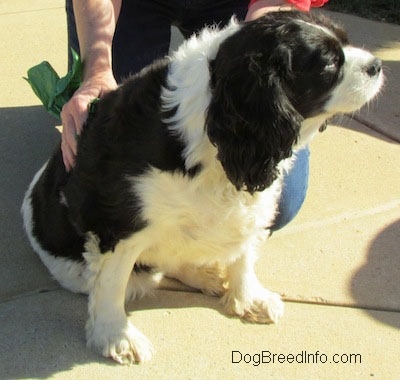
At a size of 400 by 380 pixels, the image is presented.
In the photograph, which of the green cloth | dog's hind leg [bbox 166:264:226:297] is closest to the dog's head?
dog's hind leg [bbox 166:264:226:297]

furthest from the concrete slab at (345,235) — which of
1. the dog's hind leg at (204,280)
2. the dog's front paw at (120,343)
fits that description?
the dog's front paw at (120,343)

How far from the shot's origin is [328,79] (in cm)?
251

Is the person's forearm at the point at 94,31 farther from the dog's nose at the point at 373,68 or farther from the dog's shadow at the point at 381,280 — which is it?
the dog's shadow at the point at 381,280

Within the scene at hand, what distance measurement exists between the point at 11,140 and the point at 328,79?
111 inches

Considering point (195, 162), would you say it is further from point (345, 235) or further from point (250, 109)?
point (345, 235)

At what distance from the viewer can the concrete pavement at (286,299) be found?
2975 millimetres

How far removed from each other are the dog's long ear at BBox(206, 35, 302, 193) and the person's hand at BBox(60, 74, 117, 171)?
2.47 ft

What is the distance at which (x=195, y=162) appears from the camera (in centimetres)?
265

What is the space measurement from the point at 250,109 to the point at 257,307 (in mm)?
1180

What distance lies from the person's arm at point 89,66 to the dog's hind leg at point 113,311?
0.47 m

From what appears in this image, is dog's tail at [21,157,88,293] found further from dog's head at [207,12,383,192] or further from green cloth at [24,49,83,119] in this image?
dog's head at [207,12,383,192]

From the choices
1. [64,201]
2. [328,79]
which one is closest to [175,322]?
[64,201]

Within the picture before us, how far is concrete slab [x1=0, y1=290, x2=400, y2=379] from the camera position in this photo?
2938mm

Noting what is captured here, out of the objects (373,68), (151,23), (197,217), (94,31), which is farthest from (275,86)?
(151,23)
